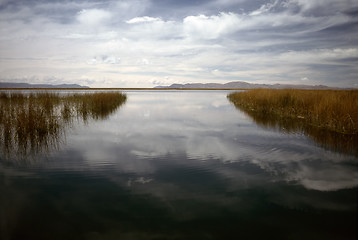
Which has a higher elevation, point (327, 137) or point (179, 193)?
point (327, 137)

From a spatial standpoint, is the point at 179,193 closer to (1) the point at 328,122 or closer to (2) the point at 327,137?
(2) the point at 327,137

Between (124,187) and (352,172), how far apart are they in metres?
4.41

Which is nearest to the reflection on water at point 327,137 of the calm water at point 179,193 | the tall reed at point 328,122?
the tall reed at point 328,122

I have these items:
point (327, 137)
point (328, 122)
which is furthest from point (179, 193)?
point (328, 122)

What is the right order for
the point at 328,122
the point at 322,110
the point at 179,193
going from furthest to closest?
the point at 322,110 → the point at 328,122 → the point at 179,193

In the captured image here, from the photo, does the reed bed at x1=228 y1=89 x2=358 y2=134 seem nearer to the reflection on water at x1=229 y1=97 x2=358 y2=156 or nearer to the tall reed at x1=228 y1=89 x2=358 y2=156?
the tall reed at x1=228 y1=89 x2=358 y2=156

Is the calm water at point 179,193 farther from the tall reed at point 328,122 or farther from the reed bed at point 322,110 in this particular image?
the reed bed at point 322,110

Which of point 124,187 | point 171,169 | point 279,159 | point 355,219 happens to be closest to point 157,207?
point 124,187

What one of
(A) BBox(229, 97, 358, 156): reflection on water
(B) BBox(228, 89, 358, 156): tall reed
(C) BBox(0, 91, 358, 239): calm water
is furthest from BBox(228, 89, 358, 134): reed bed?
(C) BBox(0, 91, 358, 239): calm water

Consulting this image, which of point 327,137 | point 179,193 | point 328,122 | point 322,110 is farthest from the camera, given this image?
point 322,110

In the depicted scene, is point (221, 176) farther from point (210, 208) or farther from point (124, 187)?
point (124, 187)

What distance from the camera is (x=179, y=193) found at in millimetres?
3570

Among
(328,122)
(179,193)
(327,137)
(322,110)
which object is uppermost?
(322,110)

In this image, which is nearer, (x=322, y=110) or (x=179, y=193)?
(x=179, y=193)
